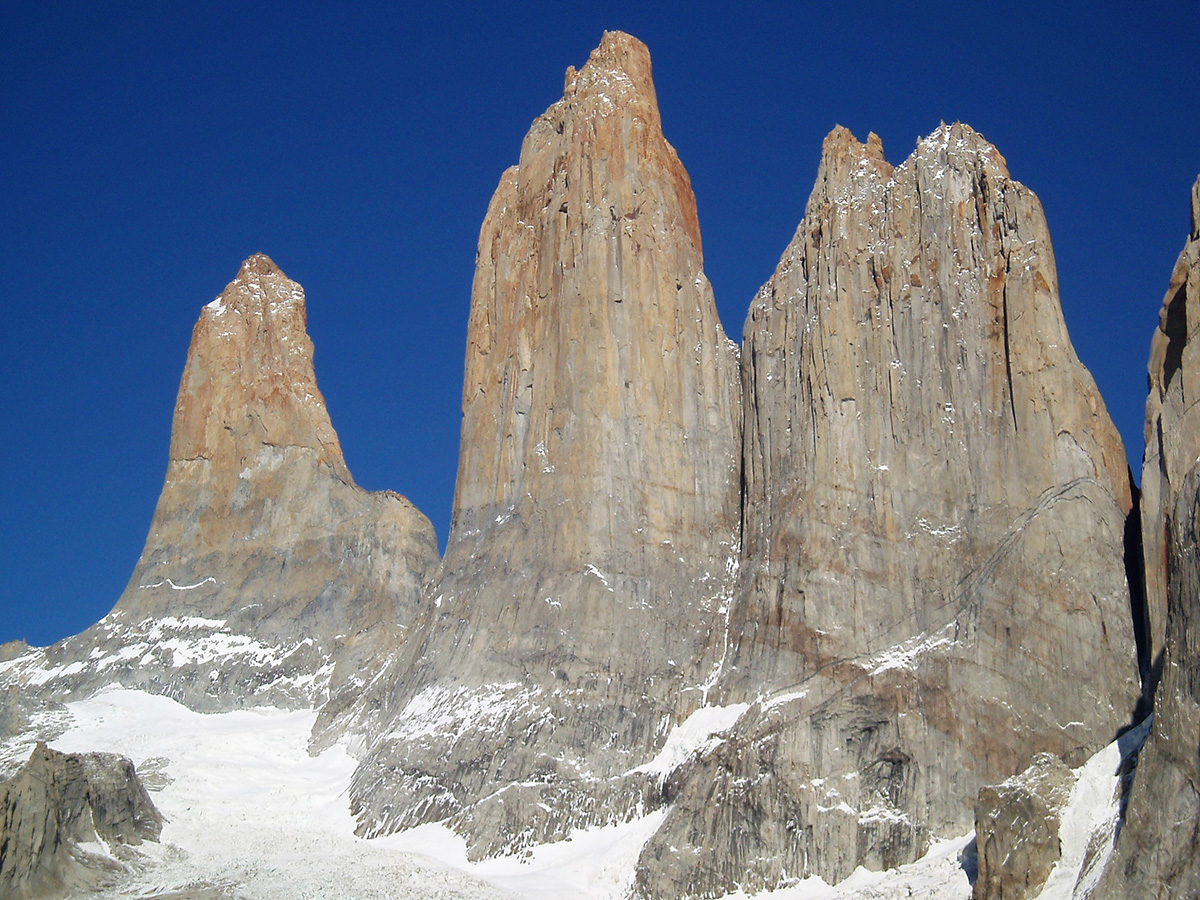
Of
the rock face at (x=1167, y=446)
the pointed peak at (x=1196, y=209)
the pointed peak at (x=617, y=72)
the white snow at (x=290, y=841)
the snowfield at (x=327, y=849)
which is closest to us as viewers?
the snowfield at (x=327, y=849)

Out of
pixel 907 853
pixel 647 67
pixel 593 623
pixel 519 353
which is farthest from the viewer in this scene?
pixel 647 67

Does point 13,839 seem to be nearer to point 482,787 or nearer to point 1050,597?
point 482,787

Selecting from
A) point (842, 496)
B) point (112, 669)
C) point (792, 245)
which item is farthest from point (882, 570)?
point (112, 669)

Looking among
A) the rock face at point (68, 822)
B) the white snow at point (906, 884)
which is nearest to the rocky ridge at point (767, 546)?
the white snow at point (906, 884)

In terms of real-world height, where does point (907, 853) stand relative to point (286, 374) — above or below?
below

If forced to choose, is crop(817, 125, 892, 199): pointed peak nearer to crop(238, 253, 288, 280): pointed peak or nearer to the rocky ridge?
the rocky ridge

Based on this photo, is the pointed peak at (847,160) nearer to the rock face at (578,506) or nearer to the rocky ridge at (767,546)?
the rocky ridge at (767,546)

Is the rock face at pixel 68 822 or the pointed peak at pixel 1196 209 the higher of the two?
the pointed peak at pixel 1196 209
